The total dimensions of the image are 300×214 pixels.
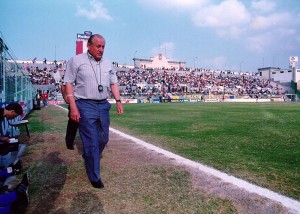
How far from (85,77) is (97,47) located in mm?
462

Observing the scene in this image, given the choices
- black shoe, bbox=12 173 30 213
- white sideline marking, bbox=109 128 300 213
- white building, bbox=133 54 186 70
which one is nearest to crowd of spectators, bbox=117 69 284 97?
white building, bbox=133 54 186 70

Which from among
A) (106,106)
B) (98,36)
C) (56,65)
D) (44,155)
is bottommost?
(44,155)

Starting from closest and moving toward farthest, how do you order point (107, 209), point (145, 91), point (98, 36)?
point (107, 209) → point (98, 36) → point (145, 91)

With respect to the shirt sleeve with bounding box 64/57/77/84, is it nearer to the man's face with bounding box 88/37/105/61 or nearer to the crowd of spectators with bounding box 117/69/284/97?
the man's face with bounding box 88/37/105/61

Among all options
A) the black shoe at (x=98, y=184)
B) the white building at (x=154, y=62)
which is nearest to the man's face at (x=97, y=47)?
the black shoe at (x=98, y=184)

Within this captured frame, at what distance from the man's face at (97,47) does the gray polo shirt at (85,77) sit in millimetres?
94

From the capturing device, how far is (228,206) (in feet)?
10.1

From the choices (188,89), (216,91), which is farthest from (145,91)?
(216,91)

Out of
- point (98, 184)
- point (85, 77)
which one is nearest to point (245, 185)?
point (98, 184)

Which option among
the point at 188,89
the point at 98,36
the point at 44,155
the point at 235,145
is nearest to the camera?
the point at 98,36

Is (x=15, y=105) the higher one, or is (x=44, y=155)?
(x=15, y=105)

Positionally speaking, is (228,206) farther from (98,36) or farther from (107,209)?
(98,36)

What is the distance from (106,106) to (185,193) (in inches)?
65.0

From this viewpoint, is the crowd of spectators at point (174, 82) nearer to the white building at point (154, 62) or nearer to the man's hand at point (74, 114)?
the white building at point (154, 62)
